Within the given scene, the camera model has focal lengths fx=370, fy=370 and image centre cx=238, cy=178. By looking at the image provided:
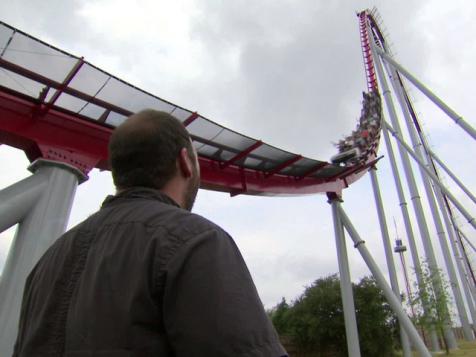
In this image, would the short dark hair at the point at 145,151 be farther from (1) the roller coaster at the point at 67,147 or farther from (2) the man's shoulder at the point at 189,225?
(1) the roller coaster at the point at 67,147

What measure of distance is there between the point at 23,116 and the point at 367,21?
16921 millimetres

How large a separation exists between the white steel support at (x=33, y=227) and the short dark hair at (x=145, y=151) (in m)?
3.30

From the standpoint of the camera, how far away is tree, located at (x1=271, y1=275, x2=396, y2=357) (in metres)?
19.6

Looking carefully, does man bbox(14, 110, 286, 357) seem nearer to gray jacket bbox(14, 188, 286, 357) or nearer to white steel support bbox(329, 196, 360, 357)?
gray jacket bbox(14, 188, 286, 357)

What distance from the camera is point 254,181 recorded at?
8258mm

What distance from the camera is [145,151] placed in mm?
1133

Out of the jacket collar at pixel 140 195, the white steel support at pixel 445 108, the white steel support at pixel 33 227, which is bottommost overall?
the jacket collar at pixel 140 195

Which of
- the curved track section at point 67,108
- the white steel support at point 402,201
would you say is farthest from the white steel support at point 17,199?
the white steel support at point 402,201

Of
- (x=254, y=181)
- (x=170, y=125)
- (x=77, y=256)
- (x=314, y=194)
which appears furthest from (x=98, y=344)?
(x=314, y=194)

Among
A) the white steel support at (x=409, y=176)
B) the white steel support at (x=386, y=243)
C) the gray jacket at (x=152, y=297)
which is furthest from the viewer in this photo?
the white steel support at (x=409, y=176)


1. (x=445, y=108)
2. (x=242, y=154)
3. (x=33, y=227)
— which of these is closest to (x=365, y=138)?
(x=445, y=108)

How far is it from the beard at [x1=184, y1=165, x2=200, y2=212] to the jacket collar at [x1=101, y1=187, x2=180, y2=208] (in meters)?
0.11

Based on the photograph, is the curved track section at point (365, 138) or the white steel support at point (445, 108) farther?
the curved track section at point (365, 138)

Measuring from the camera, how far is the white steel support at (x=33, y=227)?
3.59 meters
